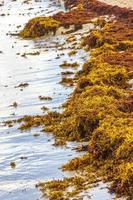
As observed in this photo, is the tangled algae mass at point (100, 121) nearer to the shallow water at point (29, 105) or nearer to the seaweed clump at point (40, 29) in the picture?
the shallow water at point (29, 105)

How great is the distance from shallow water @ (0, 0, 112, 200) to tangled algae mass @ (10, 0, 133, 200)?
39cm

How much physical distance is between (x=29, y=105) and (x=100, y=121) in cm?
494

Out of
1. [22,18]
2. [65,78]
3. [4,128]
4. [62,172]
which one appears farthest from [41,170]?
[22,18]

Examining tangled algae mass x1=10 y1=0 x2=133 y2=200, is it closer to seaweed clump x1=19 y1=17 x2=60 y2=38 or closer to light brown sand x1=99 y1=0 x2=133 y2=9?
seaweed clump x1=19 y1=17 x2=60 y2=38

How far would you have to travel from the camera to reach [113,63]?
20.6 meters

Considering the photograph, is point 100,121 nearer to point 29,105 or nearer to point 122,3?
point 29,105

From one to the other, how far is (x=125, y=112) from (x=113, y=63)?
6652mm

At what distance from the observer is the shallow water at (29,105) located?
459 inches

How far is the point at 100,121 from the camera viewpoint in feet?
43.7

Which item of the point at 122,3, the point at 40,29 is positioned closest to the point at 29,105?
the point at 40,29

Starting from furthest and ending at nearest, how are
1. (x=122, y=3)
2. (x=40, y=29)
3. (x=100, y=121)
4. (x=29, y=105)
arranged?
(x=122, y=3) → (x=40, y=29) → (x=29, y=105) → (x=100, y=121)

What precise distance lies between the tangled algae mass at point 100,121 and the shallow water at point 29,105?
0.39 m

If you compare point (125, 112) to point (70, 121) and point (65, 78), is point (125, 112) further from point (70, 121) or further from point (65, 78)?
point (65, 78)

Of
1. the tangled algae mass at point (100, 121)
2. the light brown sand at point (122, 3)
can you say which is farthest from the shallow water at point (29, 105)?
the light brown sand at point (122, 3)
